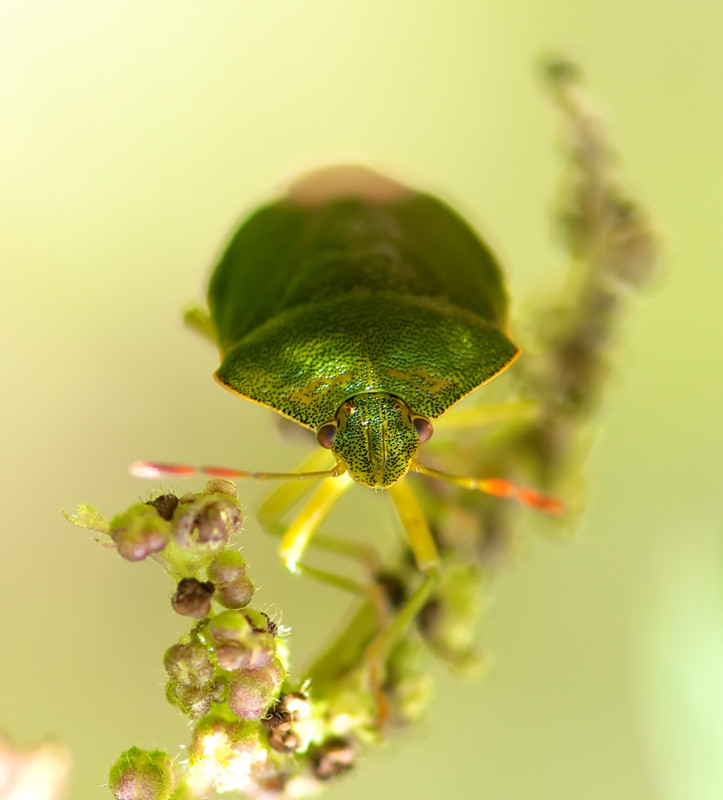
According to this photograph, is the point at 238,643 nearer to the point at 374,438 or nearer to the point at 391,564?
the point at 374,438

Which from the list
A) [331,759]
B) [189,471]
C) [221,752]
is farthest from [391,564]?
[221,752]

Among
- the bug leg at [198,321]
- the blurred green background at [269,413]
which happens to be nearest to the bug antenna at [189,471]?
the blurred green background at [269,413]

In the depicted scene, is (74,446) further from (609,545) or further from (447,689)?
(609,545)

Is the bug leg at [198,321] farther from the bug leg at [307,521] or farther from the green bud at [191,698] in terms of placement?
the green bud at [191,698]

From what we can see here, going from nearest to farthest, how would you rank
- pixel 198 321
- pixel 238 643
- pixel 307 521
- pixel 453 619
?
pixel 238 643
pixel 453 619
pixel 307 521
pixel 198 321

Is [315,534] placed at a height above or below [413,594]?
above

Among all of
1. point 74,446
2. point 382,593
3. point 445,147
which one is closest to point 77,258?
point 74,446
